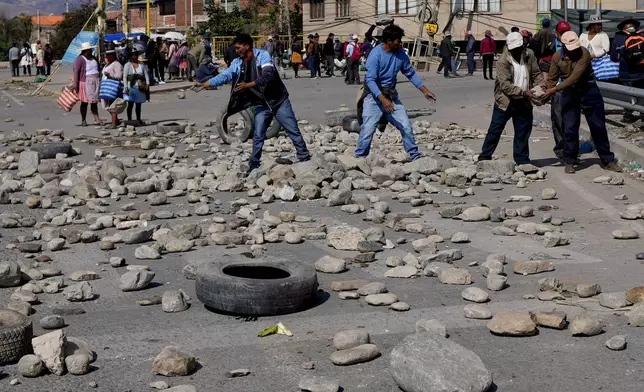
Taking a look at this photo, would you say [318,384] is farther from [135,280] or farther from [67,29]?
[67,29]

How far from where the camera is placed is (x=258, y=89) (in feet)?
40.1

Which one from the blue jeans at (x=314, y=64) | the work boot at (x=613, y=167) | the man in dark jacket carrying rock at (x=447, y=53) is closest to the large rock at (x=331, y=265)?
the work boot at (x=613, y=167)

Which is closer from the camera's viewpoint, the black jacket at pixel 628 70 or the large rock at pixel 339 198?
the large rock at pixel 339 198

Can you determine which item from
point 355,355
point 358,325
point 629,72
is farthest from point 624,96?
point 355,355

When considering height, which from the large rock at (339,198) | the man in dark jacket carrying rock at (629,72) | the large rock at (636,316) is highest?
the man in dark jacket carrying rock at (629,72)

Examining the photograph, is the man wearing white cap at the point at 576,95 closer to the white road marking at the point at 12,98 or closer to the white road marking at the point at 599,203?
the white road marking at the point at 599,203

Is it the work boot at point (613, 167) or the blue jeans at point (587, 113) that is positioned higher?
the blue jeans at point (587, 113)

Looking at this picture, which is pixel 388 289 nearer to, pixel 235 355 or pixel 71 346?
pixel 235 355

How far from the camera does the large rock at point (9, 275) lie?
724cm

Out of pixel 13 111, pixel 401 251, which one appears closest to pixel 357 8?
pixel 13 111

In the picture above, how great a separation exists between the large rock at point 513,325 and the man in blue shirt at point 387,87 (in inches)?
270

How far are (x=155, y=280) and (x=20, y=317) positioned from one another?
1860 millimetres

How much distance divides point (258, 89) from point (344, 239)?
4.10 m

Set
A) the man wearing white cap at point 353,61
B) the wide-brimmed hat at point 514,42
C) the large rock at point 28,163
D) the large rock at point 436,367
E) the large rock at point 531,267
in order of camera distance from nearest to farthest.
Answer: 1. the large rock at point 436,367
2. the large rock at point 531,267
3. the wide-brimmed hat at point 514,42
4. the large rock at point 28,163
5. the man wearing white cap at point 353,61
